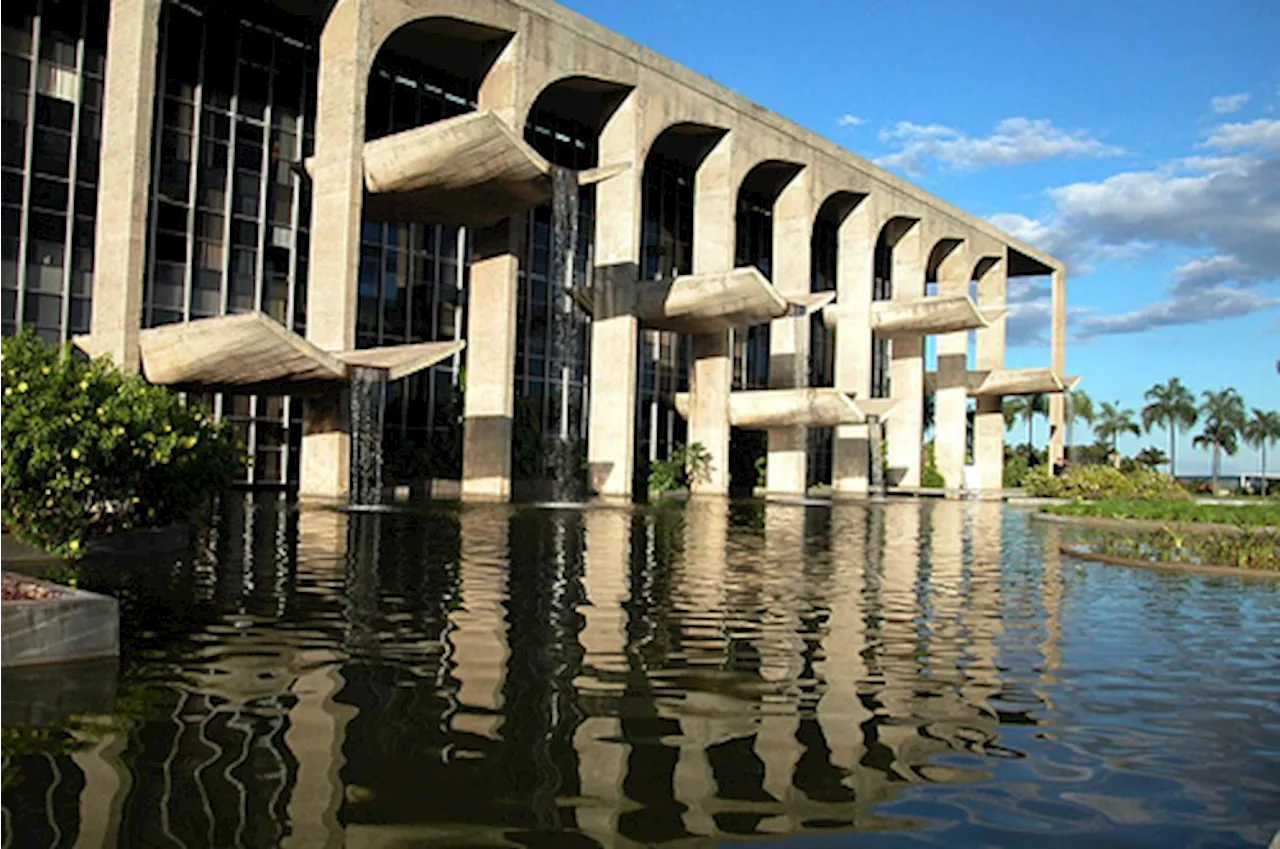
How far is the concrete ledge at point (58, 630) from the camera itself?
721 cm

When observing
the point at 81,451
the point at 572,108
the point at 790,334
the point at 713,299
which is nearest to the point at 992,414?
the point at 790,334

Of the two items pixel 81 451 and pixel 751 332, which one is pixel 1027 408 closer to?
pixel 751 332

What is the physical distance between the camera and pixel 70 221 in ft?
98.9

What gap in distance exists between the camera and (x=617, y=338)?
1502 inches

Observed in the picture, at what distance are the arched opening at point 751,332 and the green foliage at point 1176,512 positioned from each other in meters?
19.9

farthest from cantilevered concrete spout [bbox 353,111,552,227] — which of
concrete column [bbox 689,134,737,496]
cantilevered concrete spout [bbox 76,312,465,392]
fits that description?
concrete column [bbox 689,134,737,496]

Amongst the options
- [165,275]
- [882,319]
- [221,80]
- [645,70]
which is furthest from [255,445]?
[882,319]

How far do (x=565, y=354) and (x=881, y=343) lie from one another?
2757 centimetres

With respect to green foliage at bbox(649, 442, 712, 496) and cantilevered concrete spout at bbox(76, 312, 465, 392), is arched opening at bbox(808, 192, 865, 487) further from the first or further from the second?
cantilevered concrete spout at bbox(76, 312, 465, 392)

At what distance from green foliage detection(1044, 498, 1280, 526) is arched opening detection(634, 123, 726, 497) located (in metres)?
18.6

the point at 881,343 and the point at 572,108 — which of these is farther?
the point at 881,343

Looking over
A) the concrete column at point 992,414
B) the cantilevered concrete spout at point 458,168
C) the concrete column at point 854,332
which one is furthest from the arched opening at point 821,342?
the cantilevered concrete spout at point 458,168

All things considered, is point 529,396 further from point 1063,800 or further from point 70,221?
point 1063,800

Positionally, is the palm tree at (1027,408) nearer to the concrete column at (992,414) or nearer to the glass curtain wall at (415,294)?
the concrete column at (992,414)
